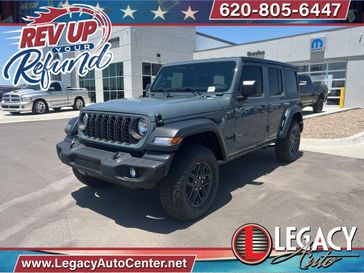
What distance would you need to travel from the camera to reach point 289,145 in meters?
6.00

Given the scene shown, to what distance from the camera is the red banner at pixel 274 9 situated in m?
8.23

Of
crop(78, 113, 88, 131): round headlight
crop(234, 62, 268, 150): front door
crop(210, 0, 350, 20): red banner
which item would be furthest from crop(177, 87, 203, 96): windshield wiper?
crop(210, 0, 350, 20): red banner

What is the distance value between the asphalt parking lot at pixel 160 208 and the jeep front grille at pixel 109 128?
3.17 ft

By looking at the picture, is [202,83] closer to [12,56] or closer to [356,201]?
[356,201]

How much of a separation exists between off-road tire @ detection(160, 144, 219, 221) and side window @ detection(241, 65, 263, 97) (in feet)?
4.99

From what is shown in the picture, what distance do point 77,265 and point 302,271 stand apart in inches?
82.2

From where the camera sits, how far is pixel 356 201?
4141mm

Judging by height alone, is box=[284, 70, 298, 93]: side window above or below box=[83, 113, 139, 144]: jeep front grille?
Result: above

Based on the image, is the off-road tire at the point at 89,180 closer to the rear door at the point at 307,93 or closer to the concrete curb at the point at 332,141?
the concrete curb at the point at 332,141

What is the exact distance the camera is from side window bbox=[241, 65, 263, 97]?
4582mm

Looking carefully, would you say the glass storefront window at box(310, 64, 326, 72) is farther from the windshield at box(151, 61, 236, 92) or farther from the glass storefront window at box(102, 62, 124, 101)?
the windshield at box(151, 61, 236, 92)

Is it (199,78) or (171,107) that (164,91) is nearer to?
(199,78)

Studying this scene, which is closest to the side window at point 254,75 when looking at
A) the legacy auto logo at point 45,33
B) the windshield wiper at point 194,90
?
the windshield wiper at point 194,90

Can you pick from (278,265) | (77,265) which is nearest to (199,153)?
(278,265)
